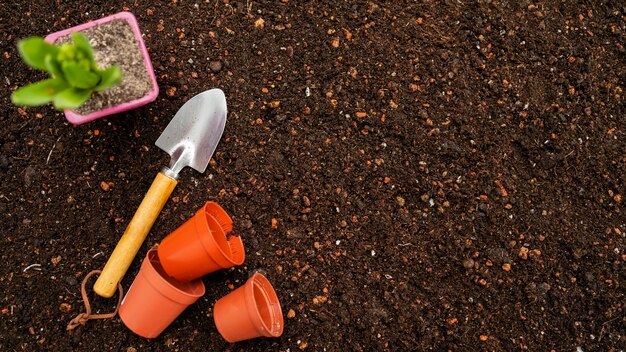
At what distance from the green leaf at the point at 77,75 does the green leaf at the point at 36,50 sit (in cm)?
3

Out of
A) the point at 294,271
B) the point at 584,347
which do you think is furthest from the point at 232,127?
the point at 584,347

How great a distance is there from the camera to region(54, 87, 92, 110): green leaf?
959 mm

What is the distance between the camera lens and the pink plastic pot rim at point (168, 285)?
3.78 feet

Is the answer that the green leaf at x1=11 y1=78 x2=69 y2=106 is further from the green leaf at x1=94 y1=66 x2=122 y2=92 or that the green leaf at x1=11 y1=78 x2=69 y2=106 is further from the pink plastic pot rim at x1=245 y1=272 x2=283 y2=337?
the pink plastic pot rim at x1=245 y1=272 x2=283 y2=337

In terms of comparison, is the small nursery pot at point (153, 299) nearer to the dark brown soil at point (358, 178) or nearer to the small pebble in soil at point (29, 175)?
the dark brown soil at point (358, 178)

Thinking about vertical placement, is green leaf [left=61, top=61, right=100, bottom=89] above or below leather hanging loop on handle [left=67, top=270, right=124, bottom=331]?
above

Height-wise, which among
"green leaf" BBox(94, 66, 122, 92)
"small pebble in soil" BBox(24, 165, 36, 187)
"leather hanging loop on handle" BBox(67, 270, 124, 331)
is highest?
"green leaf" BBox(94, 66, 122, 92)

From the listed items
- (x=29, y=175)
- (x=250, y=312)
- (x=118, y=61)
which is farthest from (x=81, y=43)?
(x=250, y=312)

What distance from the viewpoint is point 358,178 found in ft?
4.37

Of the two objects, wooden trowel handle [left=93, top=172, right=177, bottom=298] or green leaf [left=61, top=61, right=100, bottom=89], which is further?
wooden trowel handle [left=93, top=172, right=177, bottom=298]

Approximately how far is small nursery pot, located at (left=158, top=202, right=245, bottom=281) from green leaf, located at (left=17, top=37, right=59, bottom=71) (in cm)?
42

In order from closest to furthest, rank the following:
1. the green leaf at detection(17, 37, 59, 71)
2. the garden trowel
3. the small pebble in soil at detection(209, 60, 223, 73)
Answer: the green leaf at detection(17, 37, 59, 71) < the garden trowel < the small pebble in soil at detection(209, 60, 223, 73)

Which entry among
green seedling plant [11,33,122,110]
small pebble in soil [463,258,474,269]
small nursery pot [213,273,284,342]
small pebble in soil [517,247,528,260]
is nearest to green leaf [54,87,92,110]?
green seedling plant [11,33,122,110]

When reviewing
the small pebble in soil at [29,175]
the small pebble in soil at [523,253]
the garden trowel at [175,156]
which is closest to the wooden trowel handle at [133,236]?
the garden trowel at [175,156]
